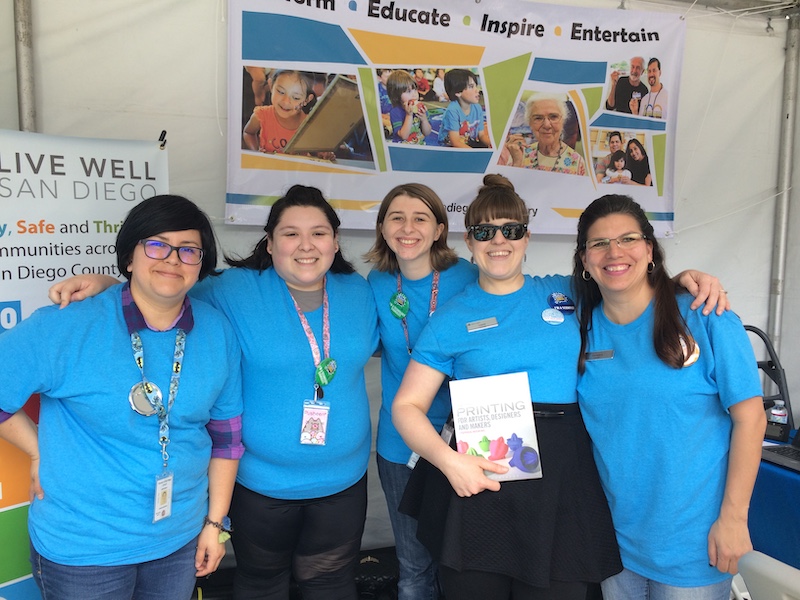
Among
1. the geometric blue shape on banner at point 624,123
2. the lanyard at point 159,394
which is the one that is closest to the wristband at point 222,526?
the lanyard at point 159,394

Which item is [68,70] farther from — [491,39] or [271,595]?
[271,595]

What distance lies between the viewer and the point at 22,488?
184cm

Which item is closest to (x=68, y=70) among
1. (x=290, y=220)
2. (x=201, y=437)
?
(x=290, y=220)

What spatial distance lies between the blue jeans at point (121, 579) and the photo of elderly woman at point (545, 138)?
92.2 inches

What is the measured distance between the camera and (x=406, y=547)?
6.54 feet

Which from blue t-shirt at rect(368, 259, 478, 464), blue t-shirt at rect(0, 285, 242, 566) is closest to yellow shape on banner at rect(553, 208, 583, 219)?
blue t-shirt at rect(368, 259, 478, 464)

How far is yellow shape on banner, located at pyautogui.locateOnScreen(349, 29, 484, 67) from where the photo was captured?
2652mm

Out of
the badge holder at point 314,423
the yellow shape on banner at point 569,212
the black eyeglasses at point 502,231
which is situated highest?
the yellow shape on banner at point 569,212

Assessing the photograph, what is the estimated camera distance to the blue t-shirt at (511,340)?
4.79 feet

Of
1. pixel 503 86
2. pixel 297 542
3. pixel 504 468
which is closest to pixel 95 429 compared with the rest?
pixel 297 542

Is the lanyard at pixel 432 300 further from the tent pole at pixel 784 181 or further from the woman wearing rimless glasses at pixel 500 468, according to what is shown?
the tent pole at pixel 784 181

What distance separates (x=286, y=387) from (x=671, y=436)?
107 cm

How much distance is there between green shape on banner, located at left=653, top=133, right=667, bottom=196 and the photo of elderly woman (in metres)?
0.48

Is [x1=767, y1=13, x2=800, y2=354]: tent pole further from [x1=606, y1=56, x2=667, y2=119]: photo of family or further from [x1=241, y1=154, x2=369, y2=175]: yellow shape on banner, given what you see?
[x1=241, y1=154, x2=369, y2=175]: yellow shape on banner
